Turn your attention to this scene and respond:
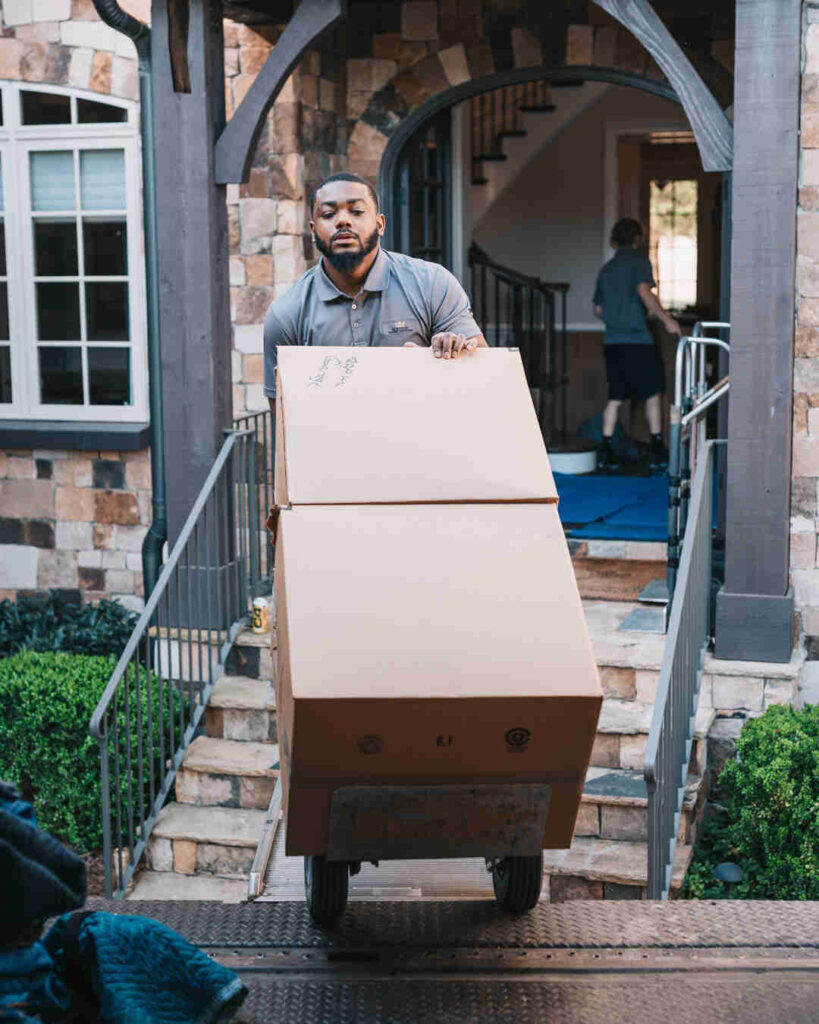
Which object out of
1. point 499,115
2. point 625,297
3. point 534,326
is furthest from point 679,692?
point 499,115

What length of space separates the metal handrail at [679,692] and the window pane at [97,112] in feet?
12.0

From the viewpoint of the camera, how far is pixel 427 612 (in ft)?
9.25

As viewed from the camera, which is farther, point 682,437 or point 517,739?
point 682,437

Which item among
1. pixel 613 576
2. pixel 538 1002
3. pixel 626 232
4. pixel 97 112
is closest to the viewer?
pixel 538 1002

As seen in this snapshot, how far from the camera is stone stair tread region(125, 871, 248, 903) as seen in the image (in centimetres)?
543

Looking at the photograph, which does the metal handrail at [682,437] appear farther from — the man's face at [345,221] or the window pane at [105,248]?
the window pane at [105,248]

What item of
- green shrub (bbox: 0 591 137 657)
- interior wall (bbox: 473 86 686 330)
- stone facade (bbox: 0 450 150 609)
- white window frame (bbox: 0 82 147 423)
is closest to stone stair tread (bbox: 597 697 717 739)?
green shrub (bbox: 0 591 137 657)

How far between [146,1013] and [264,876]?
224 cm

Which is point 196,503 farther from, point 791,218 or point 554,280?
point 554,280

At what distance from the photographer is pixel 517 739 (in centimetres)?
279

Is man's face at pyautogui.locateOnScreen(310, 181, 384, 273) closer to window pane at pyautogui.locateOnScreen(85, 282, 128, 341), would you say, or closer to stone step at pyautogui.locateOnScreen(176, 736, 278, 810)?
stone step at pyautogui.locateOnScreen(176, 736, 278, 810)

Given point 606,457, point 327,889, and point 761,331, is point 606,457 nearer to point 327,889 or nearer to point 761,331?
point 761,331

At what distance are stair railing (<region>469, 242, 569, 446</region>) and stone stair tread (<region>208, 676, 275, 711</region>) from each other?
364 cm

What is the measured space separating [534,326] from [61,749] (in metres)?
5.51
